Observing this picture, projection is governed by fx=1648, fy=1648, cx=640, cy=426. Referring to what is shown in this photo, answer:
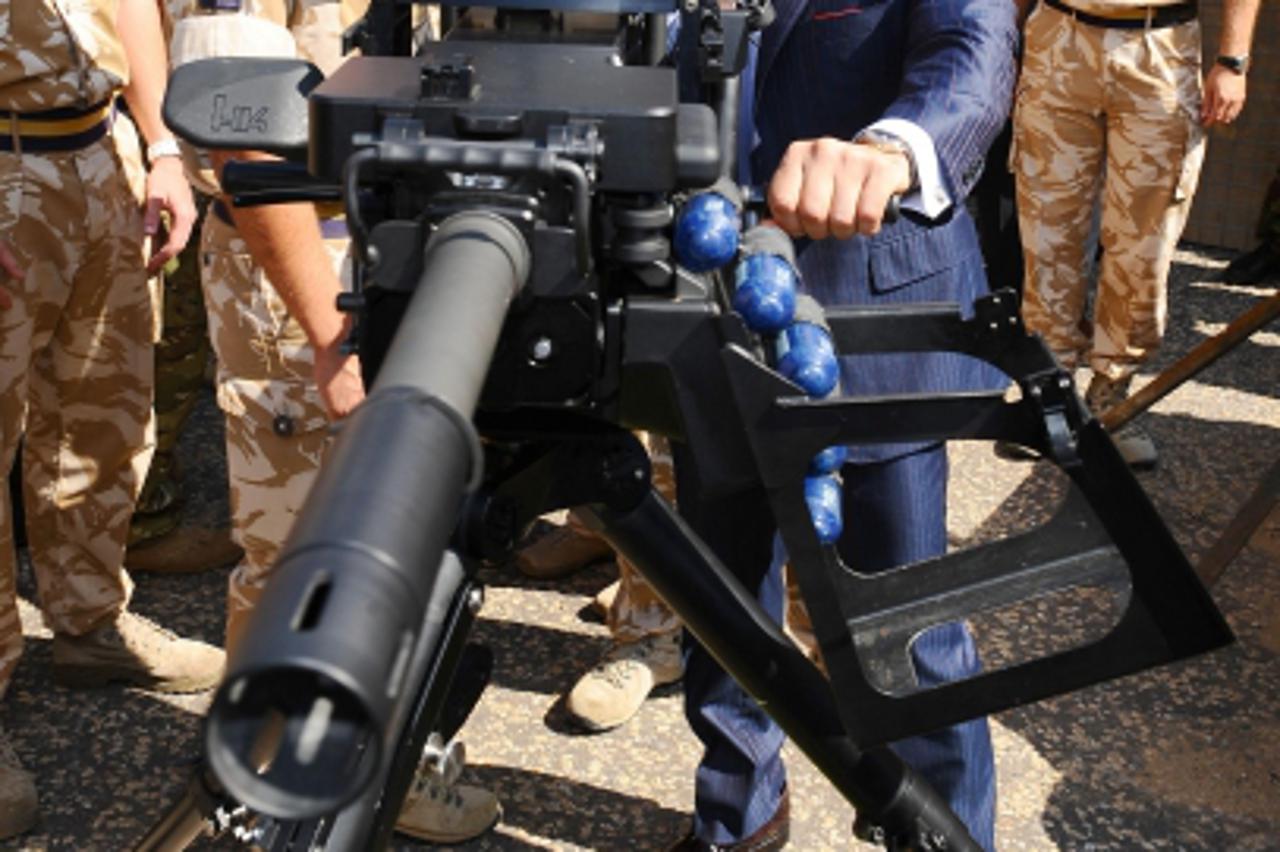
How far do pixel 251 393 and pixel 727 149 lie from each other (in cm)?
134

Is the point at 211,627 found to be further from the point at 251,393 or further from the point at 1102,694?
the point at 1102,694

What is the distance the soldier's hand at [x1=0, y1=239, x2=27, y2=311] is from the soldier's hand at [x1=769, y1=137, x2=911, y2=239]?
6.61ft

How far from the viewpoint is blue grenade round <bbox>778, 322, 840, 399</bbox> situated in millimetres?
1590

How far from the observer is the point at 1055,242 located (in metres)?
5.40

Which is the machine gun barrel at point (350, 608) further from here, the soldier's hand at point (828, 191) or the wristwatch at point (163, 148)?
the wristwatch at point (163, 148)

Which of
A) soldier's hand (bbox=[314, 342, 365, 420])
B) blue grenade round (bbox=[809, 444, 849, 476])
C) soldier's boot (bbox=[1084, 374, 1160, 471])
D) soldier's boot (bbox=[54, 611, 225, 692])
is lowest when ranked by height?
soldier's boot (bbox=[1084, 374, 1160, 471])

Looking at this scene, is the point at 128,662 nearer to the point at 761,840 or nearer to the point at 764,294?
the point at 761,840

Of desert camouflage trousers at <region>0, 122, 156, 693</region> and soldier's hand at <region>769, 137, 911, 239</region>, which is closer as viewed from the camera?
soldier's hand at <region>769, 137, 911, 239</region>

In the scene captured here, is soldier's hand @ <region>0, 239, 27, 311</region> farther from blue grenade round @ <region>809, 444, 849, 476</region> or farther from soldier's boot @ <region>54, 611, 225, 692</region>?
blue grenade round @ <region>809, 444, 849, 476</region>

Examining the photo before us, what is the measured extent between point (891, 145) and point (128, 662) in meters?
2.40

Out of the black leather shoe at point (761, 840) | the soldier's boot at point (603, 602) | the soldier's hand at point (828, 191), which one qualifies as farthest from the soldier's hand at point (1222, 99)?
the soldier's hand at point (828, 191)

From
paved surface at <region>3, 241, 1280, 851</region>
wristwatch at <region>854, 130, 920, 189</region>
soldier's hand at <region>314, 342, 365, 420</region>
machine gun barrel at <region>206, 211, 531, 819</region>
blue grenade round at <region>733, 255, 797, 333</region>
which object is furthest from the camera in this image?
paved surface at <region>3, 241, 1280, 851</region>

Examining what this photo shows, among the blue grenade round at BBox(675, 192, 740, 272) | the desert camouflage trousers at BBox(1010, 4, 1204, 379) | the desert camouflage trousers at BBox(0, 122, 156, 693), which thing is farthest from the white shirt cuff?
the desert camouflage trousers at BBox(1010, 4, 1204, 379)

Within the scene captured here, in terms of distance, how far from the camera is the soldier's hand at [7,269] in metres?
3.15
